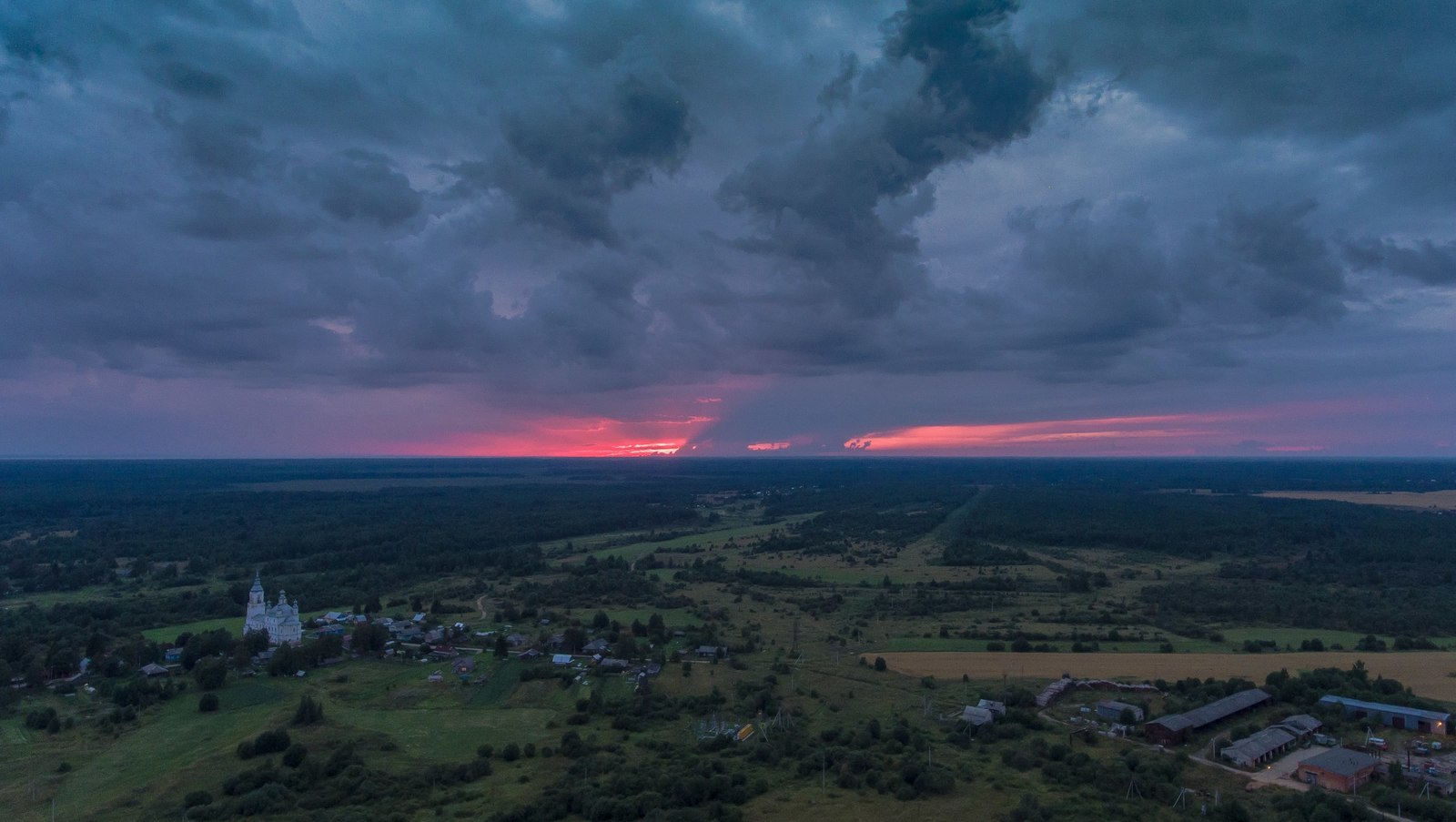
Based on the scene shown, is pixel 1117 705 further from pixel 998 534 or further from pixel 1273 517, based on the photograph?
pixel 1273 517

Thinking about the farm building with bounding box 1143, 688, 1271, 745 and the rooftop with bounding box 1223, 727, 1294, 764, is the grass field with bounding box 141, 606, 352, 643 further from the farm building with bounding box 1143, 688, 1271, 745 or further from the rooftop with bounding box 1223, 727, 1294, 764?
the rooftop with bounding box 1223, 727, 1294, 764

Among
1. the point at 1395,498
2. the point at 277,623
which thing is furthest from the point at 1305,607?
the point at 1395,498

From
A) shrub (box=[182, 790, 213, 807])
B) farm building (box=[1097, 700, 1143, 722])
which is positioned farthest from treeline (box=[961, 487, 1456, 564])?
shrub (box=[182, 790, 213, 807])

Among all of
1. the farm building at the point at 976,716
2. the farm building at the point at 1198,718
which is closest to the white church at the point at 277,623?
the farm building at the point at 976,716

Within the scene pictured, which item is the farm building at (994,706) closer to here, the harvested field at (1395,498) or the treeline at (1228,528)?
the treeline at (1228,528)

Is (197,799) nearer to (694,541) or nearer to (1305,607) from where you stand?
(1305,607)

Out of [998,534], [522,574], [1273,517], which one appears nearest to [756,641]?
Result: [522,574]
